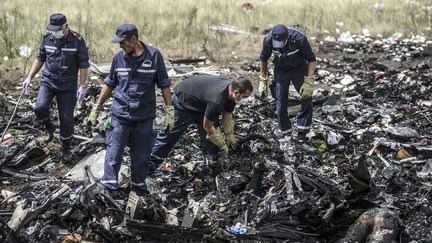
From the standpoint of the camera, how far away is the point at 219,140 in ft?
20.7

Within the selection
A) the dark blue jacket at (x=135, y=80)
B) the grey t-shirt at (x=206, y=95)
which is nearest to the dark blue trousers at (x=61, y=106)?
the grey t-shirt at (x=206, y=95)

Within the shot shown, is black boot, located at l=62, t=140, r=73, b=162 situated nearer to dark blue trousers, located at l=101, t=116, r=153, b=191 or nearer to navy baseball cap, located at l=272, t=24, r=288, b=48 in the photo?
dark blue trousers, located at l=101, t=116, r=153, b=191

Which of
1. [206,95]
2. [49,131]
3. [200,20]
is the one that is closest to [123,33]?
[206,95]

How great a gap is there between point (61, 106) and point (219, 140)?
2.04m

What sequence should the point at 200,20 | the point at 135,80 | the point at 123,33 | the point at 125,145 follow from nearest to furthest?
the point at 123,33
the point at 135,80
the point at 125,145
the point at 200,20

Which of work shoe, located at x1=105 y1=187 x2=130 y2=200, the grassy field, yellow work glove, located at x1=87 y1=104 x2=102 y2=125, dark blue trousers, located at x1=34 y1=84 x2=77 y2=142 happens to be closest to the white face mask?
dark blue trousers, located at x1=34 y1=84 x2=77 y2=142

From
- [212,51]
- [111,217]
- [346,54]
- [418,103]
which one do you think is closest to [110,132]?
[111,217]

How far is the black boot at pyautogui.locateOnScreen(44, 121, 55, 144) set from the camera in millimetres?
7260

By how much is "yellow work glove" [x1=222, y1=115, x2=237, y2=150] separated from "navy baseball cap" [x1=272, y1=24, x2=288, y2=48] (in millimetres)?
1165

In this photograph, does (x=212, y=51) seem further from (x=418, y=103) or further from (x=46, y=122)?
(x=46, y=122)

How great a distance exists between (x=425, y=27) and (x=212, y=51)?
20.6ft

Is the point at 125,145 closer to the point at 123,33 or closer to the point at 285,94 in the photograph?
the point at 123,33

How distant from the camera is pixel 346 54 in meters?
13.5

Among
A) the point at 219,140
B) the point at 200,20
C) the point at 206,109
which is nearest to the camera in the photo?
the point at 206,109
